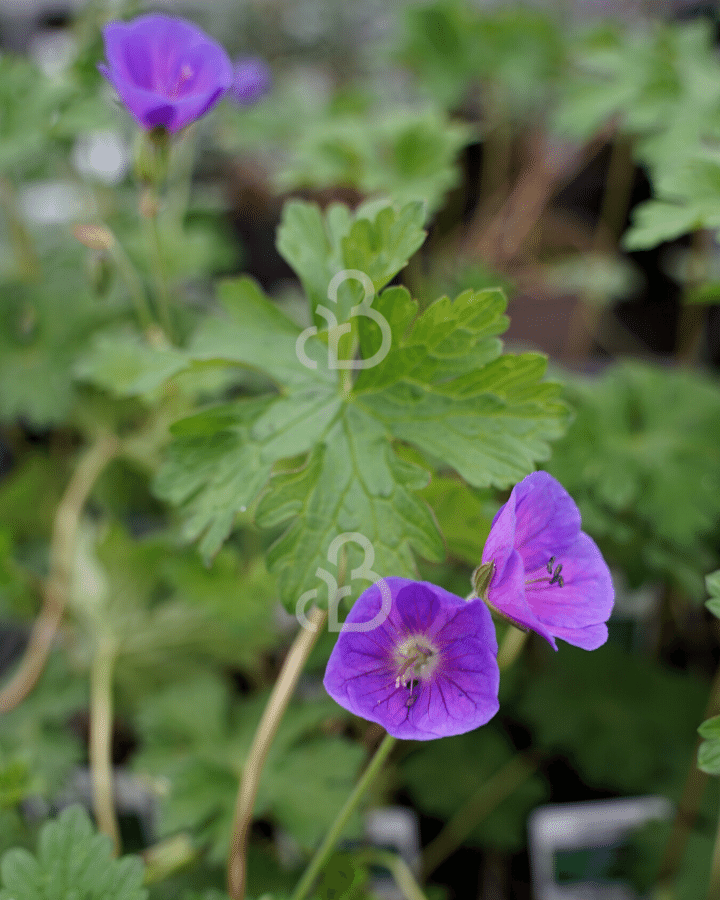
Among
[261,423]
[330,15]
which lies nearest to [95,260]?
[261,423]

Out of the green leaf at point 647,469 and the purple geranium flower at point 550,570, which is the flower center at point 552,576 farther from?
the green leaf at point 647,469

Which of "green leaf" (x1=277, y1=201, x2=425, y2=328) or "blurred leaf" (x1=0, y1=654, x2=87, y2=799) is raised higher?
"green leaf" (x1=277, y1=201, x2=425, y2=328)

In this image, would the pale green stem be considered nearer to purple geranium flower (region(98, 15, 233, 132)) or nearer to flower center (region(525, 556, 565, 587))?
flower center (region(525, 556, 565, 587))

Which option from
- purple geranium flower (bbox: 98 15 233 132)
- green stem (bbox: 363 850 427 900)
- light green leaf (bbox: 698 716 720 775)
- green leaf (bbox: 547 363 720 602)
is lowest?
green stem (bbox: 363 850 427 900)

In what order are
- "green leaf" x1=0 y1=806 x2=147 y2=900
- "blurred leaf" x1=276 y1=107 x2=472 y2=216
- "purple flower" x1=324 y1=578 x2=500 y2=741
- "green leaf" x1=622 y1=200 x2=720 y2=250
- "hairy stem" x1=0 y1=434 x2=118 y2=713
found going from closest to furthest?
1. "purple flower" x1=324 y1=578 x2=500 y2=741
2. "green leaf" x1=0 y1=806 x2=147 y2=900
3. "green leaf" x1=622 y1=200 x2=720 y2=250
4. "hairy stem" x1=0 y1=434 x2=118 y2=713
5. "blurred leaf" x1=276 y1=107 x2=472 y2=216

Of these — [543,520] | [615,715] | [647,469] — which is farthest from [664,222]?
[615,715]

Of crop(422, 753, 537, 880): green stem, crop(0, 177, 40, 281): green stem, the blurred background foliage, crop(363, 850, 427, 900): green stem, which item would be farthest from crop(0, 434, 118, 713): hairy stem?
crop(422, 753, 537, 880): green stem
